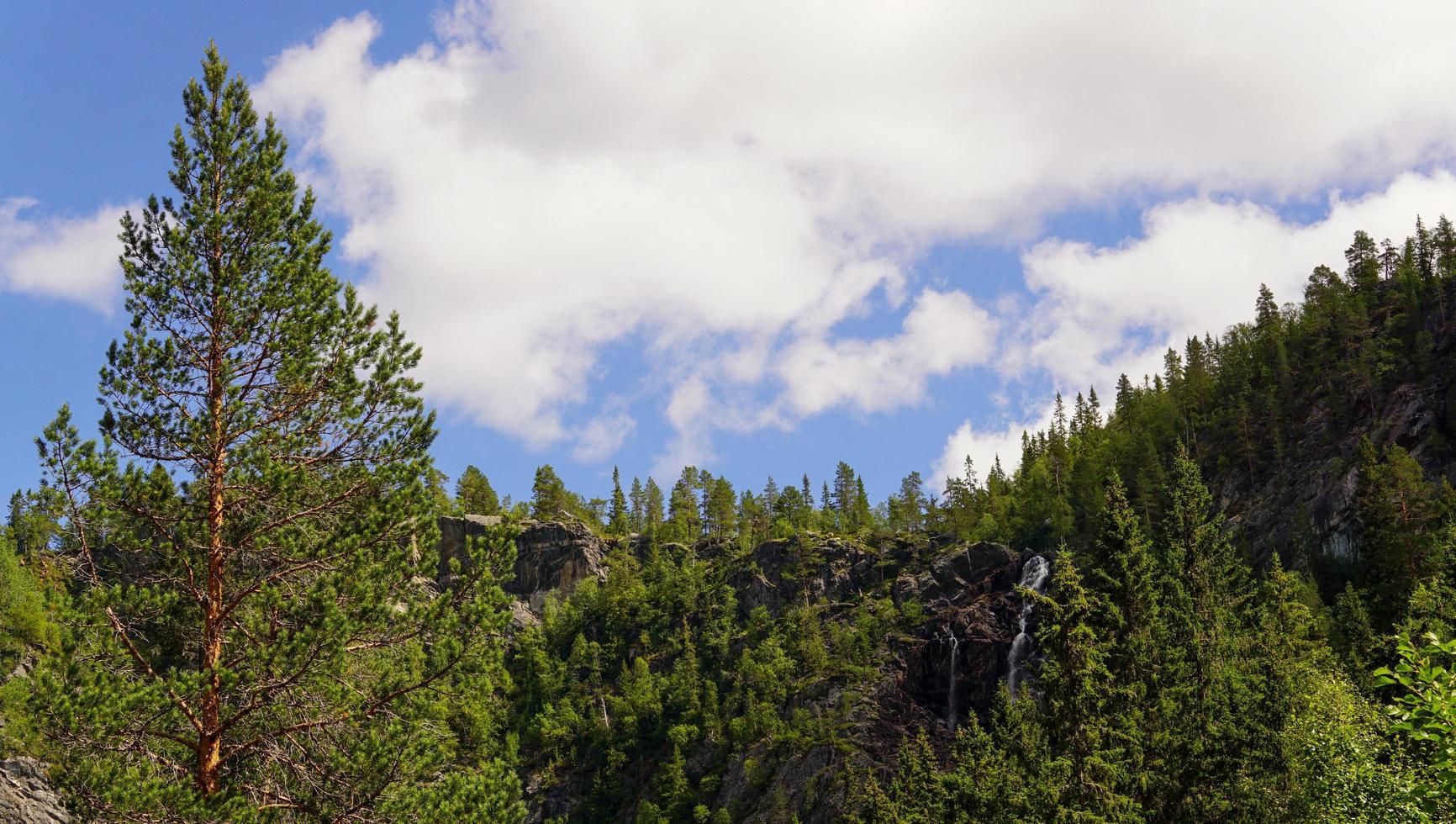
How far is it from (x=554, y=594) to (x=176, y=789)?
13106 cm

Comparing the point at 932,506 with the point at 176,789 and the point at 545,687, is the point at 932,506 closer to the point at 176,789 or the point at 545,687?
the point at 545,687

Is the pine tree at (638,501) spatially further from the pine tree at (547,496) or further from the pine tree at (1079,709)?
the pine tree at (1079,709)

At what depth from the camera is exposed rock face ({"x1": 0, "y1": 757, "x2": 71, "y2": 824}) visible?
4159 cm

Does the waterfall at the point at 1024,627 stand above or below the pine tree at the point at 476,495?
below

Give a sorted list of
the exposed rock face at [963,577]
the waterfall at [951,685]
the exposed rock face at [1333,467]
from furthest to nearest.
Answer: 1. the exposed rock face at [963,577]
2. the waterfall at [951,685]
3. the exposed rock face at [1333,467]

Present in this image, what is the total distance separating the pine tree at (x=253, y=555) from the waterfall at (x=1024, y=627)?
8498cm

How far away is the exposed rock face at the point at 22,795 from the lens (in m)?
41.6

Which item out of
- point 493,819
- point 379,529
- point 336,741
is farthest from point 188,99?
point 493,819

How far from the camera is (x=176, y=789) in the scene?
14.1m

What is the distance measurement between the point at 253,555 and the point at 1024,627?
9465cm

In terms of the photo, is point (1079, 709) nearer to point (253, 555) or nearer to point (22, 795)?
point (253, 555)

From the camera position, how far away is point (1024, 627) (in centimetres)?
10038

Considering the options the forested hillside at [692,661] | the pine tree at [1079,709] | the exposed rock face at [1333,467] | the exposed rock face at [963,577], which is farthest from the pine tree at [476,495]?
the pine tree at [1079,709]

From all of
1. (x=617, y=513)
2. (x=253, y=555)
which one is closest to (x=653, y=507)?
(x=617, y=513)
